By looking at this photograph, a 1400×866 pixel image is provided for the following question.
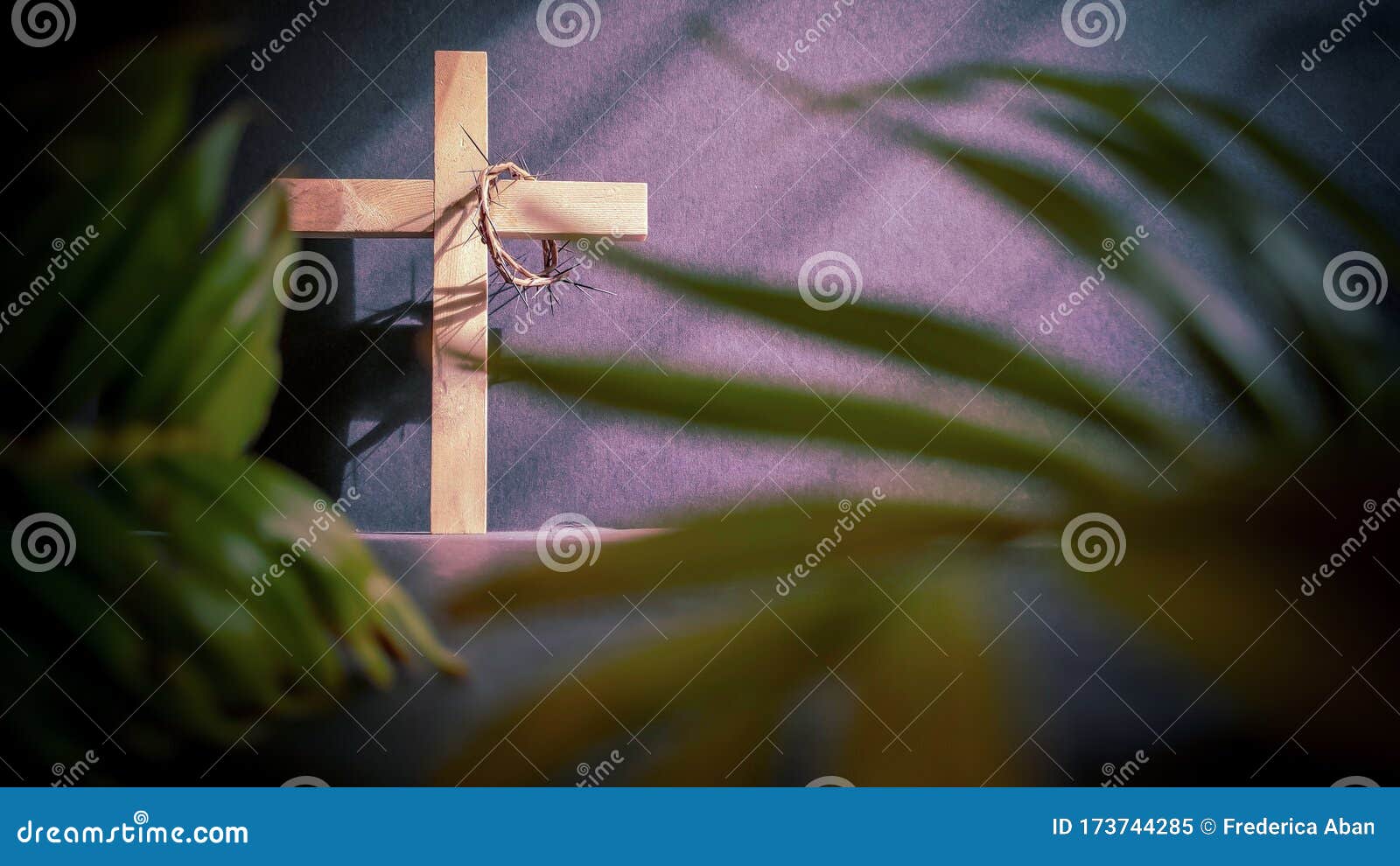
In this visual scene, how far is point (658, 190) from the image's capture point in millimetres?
2172

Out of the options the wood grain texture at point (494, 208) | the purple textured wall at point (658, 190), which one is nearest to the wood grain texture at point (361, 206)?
the wood grain texture at point (494, 208)

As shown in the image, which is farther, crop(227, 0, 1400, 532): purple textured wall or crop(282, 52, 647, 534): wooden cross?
crop(227, 0, 1400, 532): purple textured wall

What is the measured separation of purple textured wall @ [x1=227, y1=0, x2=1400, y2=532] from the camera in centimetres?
210

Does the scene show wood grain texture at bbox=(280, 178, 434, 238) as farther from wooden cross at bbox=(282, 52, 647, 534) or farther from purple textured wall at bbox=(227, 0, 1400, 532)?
purple textured wall at bbox=(227, 0, 1400, 532)

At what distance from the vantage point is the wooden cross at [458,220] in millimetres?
1658

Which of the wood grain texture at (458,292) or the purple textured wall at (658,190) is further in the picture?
the purple textured wall at (658,190)

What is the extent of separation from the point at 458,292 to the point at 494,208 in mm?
160

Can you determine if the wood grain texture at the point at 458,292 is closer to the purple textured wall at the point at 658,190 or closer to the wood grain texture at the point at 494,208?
the wood grain texture at the point at 494,208

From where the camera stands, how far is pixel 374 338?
2100 millimetres

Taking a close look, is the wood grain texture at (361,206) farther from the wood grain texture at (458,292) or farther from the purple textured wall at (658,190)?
the purple textured wall at (658,190)

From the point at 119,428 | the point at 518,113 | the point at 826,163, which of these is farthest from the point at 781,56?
the point at 119,428

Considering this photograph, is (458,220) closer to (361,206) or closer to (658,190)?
(361,206)

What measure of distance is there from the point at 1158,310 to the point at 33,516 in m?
0.37

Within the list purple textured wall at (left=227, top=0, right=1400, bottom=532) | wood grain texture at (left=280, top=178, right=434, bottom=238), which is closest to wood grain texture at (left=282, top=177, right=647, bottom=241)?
wood grain texture at (left=280, top=178, right=434, bottom=238)
